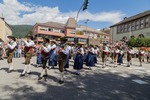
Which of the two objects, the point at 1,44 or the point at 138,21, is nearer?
the point at 1,44

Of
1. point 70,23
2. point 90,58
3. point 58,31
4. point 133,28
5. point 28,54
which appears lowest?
point 90,58

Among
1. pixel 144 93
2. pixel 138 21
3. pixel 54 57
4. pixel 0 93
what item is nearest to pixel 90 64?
pixel 54 57

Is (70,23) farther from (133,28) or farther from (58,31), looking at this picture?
(133,28)

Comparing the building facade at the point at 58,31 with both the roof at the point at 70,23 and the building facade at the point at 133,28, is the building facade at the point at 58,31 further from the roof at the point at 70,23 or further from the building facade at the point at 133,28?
the building facade at the point at 133,28

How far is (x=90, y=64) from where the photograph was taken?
12.9 m

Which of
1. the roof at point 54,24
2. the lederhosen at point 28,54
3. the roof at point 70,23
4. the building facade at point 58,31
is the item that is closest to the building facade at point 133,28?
the building facade at point 58,31

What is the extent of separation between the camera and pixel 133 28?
1948 inches


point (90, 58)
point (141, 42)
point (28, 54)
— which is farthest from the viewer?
point (141, 42)

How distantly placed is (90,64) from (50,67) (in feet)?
8.85

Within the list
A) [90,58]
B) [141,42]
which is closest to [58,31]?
[141,42]

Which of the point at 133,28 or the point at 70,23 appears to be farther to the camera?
the point at 70,23

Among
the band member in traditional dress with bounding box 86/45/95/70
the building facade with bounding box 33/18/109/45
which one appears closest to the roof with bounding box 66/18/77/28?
the building facade with bounding box 33/18/109/45

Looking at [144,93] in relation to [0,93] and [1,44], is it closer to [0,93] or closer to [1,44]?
[0,93]

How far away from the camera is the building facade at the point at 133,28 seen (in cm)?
4419
